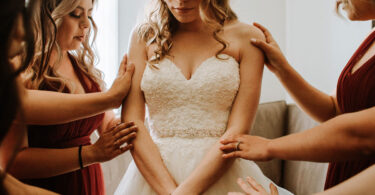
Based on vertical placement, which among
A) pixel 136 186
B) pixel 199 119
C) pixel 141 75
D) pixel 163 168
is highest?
pixel 141 75

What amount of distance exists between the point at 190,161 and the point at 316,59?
197cm

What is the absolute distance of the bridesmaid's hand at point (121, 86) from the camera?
149 cm

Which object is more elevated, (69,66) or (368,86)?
(368,86)

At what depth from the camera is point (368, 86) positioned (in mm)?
1243

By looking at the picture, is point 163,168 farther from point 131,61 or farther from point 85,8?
point 85,8

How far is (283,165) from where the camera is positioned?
288 centimetres

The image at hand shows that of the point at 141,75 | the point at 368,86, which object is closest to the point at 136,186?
the point at 141,75

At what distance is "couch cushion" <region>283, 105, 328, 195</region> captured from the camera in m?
2.45

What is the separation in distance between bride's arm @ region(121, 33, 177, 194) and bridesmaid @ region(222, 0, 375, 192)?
0.26m

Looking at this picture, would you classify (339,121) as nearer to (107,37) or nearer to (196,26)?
(196,26)

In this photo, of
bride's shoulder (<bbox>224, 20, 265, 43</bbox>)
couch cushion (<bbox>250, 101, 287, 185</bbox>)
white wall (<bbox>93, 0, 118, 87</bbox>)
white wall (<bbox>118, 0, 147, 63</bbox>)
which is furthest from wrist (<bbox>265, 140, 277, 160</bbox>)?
white wall (<bbox>118, 0, 147, 63</bbox>)

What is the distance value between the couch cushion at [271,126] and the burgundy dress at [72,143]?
144 cm

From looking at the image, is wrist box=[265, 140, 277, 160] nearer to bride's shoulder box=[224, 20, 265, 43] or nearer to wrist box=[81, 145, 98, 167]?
bride's shoulder box=[224, 20, 265, 43]

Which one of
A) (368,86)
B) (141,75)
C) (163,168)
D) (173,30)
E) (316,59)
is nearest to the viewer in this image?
(368,86)
